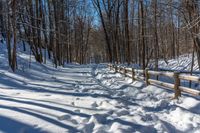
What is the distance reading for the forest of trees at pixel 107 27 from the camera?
1577cm

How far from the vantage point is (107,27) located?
1783 inches

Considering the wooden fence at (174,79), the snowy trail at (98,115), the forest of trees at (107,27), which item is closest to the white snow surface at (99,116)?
the snowy trail at (98,115)

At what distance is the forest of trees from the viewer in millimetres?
15773

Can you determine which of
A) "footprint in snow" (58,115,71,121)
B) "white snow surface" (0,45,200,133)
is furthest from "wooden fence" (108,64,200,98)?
"footprint in snow" (58,115,71,121)

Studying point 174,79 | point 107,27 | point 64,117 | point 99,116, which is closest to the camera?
point 64,117

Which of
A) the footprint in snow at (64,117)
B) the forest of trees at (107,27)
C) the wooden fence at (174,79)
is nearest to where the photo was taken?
the footprint in snow at (64,117)

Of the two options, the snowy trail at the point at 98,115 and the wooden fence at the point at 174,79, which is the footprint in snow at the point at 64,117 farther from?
the wooden fence at the point at 174,79

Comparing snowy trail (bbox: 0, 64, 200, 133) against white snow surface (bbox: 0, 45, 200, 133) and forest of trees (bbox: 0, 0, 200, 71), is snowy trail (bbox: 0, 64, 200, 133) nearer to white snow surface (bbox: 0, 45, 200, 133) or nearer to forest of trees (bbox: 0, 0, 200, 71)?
white snow surface (bbox: 0, 45, 200, 133)

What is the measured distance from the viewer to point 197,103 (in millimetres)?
7672

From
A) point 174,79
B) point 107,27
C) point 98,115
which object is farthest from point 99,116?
point 107,27

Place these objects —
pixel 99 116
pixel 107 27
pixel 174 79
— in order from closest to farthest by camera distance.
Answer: pixel 99 116
pixel 174 79
pixel 107 27

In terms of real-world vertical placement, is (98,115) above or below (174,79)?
below

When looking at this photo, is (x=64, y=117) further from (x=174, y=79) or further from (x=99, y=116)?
(x=174, y=79)

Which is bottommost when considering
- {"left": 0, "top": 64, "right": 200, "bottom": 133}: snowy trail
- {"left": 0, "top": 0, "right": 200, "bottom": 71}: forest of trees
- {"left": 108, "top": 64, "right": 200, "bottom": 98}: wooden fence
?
{"left": 0, "top": 64, "right": 200, "bottom": 133}: snowy trail
